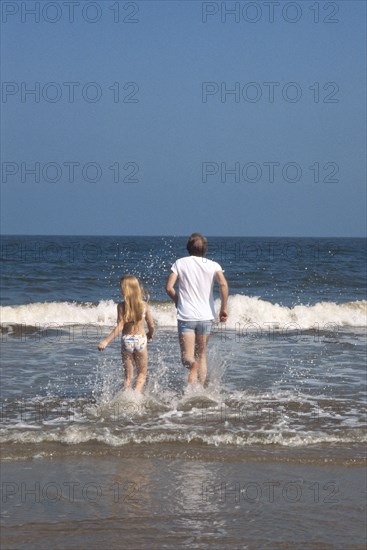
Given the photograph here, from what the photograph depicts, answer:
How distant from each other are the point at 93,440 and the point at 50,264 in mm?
25759

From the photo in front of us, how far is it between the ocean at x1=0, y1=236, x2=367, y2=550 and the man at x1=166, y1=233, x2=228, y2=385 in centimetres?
57

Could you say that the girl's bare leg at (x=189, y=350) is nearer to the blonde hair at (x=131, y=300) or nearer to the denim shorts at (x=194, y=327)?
the denim shorts at (x=194, y=327)

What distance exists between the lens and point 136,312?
808cm

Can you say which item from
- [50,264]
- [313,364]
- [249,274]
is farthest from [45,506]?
[50,264]

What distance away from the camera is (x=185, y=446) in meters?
6.70

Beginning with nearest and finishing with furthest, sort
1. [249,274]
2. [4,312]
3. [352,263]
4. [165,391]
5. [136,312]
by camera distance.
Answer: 1. [136,312]
2. [165,391]
3. [4,312]
4. [249,274]
5. [352,263]

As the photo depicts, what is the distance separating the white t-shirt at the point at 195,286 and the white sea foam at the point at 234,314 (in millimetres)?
10060

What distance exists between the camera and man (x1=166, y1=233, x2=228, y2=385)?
8211mm

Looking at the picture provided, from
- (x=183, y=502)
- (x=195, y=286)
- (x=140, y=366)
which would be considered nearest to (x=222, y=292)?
(x=195, y=286)

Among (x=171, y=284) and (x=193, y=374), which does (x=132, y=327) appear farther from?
(x=193, y=374)

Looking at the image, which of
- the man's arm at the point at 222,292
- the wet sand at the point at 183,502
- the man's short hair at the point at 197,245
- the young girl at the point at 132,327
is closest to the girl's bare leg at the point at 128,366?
the young girl at the point at 132,327

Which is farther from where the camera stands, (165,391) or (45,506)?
(165,391)

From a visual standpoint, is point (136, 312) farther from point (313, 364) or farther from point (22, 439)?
point (313, 364)

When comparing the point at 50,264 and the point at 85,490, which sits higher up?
the point at 50,264
